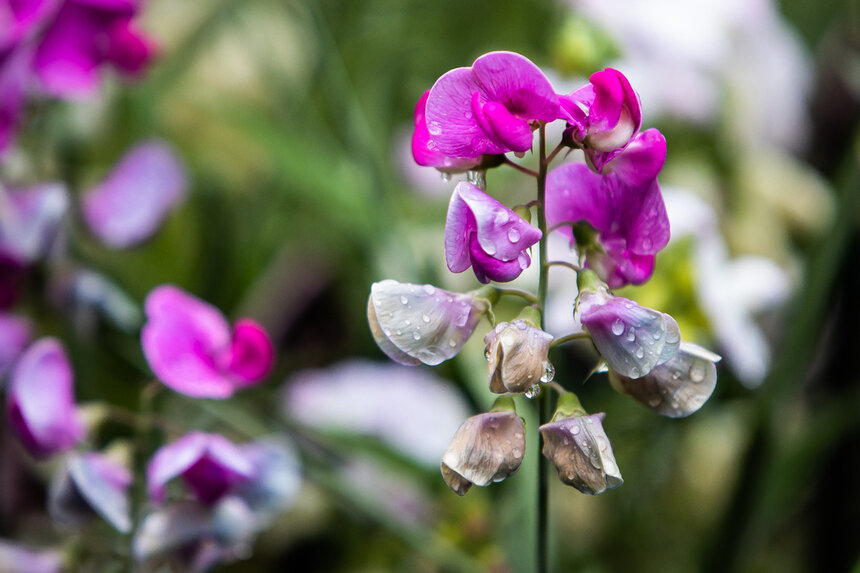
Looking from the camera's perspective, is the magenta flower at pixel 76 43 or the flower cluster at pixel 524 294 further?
the magenta flower at pixel 76 43

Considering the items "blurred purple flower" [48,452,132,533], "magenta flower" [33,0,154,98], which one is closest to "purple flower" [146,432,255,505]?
"blurred purple flower" [48,452,132,533]

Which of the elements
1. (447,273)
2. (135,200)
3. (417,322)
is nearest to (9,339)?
(135,200)

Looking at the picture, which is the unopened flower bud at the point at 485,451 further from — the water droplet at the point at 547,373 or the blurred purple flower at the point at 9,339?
the blurred purple flower at the point at 9,339

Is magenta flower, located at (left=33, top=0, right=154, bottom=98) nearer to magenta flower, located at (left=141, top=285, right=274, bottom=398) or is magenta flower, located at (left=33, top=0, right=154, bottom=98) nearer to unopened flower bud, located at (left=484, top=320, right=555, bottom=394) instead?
magenta flower, located at (left=141, top=285, right=274, bottom=398)

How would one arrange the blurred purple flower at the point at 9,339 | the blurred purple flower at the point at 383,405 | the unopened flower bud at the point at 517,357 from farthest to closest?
the blurred purple flower at the point at 383,405
the blurred purple flower at the point at 9,339
the unopened flower bud at the point at 517,357

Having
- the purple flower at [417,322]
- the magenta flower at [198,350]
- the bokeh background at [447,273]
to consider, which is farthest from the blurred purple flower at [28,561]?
the purple flower at [417,322]

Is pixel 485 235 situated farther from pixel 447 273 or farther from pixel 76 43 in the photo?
pixel 447 273
